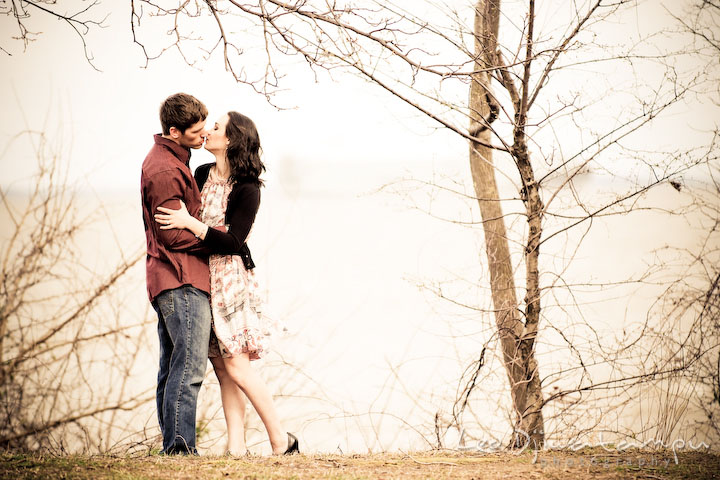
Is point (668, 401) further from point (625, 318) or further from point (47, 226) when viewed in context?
point (47, 226)

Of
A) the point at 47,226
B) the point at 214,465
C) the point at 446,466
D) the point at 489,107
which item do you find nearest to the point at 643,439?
the point at 446,466

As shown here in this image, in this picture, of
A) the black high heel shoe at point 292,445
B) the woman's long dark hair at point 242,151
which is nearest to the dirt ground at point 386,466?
the black high heel shoe at point 292,445

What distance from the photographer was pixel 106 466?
288 centimetres

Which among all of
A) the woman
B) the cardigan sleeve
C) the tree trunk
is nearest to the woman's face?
the woman

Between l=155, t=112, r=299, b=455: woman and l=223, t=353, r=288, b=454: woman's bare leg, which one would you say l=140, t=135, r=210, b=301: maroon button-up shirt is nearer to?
l=155, t=112, r=299, b=455: woman

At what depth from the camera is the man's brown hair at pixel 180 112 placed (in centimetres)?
313

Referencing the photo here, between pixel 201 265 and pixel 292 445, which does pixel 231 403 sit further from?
pixel 201 265

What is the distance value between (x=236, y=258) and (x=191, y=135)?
62 centimetres

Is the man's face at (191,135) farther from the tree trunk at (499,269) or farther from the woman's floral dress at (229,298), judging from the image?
the tree trunk at (499,269)

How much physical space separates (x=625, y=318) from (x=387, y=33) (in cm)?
224

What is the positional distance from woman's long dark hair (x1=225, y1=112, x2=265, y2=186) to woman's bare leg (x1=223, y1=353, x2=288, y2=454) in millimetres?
874

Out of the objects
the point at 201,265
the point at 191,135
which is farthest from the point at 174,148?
the point at 201,265

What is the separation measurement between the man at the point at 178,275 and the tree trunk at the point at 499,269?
64.3 inches

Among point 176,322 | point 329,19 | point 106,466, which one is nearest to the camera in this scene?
point 106,466
